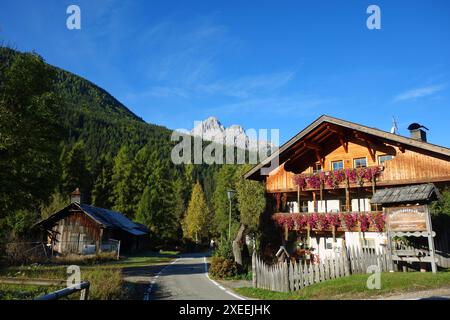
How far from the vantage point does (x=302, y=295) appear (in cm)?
1314

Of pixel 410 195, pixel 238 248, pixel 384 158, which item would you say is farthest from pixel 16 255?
pixel 384 158

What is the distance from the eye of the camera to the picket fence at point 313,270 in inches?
573

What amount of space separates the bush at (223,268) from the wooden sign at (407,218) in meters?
9.56

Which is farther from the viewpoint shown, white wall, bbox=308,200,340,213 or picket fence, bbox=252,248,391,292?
white wall, bbox=308,200,340,213

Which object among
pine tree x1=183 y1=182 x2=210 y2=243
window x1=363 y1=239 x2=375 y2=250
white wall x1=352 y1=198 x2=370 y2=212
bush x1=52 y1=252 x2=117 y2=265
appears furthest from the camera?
pine tree x1=183 y1=182 x2=210 y2=243

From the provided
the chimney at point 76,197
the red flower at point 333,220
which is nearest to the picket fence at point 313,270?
the red flower at point 333,220

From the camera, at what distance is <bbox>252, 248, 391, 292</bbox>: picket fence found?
47.7ft

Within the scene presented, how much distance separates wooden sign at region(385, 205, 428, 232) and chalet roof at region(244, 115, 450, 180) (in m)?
6.93

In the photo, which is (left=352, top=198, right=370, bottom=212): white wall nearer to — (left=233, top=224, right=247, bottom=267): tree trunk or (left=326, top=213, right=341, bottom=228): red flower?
(left=326, top=213, right=341, bottom=228): red flower

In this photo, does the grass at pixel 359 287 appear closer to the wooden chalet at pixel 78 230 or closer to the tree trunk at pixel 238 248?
the tree trunk at pixel 238 248

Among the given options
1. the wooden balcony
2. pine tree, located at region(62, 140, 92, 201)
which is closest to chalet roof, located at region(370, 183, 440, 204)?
the wooden balcony
